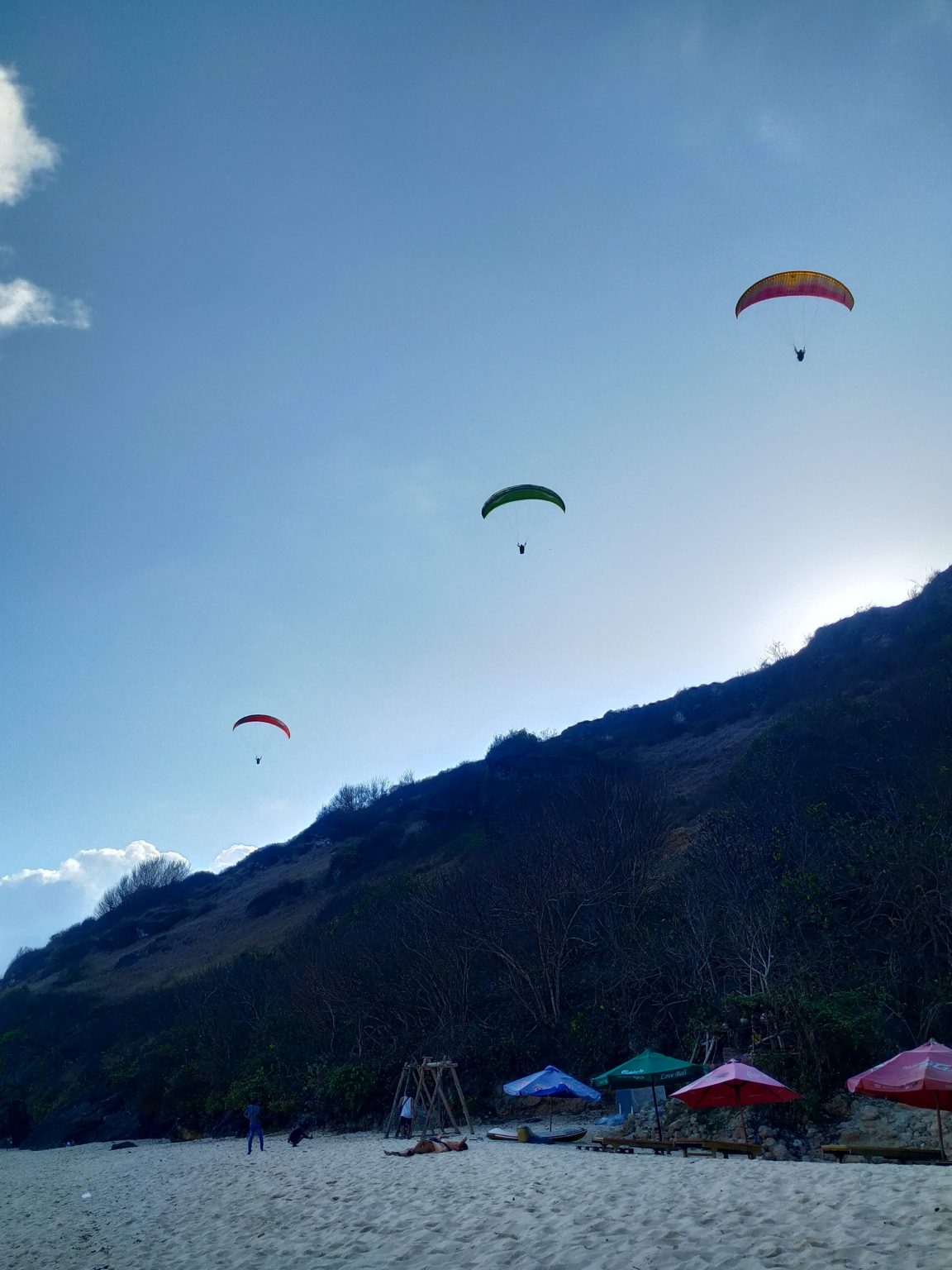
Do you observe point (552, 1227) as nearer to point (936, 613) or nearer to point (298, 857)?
point (936, 613)

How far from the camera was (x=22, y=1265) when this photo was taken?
35.7 feet

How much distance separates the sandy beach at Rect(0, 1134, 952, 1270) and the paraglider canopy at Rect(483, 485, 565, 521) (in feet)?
52.3

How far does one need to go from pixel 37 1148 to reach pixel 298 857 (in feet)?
115

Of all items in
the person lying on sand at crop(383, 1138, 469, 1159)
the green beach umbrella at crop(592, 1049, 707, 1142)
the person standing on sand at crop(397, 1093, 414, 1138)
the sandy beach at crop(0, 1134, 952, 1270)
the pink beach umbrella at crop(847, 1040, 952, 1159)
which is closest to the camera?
the sandy beach at crop(0, 1134, 952, 1270)

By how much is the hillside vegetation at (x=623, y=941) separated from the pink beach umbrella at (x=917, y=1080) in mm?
4066

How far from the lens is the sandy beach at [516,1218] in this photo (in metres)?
6.89

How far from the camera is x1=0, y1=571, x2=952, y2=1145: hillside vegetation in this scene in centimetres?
1866

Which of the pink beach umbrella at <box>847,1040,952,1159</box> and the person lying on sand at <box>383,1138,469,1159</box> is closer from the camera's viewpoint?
the pink beach umbrella at <box>847,1040,952,1159</box>

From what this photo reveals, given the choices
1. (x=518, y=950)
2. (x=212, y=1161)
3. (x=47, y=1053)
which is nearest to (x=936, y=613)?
(x=518, y=950)

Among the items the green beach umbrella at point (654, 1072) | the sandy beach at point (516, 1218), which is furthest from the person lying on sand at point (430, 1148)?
the green beach umbrella at point (654, 1072)

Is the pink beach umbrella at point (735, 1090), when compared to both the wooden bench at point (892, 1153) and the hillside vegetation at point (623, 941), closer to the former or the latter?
the wooden bench at point (892, 1153)

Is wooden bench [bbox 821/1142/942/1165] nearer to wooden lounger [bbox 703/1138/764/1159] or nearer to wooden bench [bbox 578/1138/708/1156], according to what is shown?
wooden lounger [bbox 703/1138/764/1159]

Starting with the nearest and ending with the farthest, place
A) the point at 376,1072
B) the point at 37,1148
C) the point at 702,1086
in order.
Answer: the point at 702,1086 < the point at 376,1072 < the point at 37,1148

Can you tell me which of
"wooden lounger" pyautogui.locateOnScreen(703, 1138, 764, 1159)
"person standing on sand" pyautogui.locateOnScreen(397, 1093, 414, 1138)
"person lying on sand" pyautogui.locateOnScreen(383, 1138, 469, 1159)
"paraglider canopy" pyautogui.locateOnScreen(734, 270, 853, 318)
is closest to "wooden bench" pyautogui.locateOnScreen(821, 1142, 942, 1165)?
"wooden lounger" pyautogui.locateOnScreen(703, 1138, 764, 1159)
